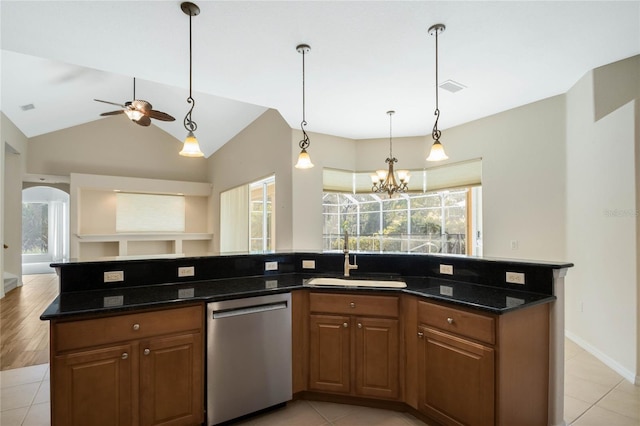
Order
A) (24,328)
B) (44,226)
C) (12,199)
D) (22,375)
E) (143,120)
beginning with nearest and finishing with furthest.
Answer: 1. (22,375)
2. (24,328)
3. (143,120)
4. (12,199)
5. (44,226)

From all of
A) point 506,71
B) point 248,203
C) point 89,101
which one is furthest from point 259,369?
point 89,101

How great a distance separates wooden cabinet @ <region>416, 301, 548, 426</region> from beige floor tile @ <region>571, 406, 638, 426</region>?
1.58 ft

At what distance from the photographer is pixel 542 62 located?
294cm

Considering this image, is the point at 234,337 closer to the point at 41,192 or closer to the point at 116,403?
the point at 116,403

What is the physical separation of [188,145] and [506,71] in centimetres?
307

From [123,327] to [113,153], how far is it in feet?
26.2

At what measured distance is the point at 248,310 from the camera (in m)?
2.12

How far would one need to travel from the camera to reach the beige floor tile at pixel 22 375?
105 inches

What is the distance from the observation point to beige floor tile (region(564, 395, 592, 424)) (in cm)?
219

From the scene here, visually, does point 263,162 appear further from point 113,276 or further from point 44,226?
point 44,226

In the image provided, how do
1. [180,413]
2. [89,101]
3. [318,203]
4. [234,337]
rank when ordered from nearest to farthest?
[180,413] < [234,337] < [318,203] < [89,101]

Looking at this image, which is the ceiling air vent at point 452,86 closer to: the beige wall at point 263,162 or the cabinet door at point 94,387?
the beige wall at point 263,162

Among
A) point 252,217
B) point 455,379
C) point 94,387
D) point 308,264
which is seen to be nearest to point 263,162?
point 252,217

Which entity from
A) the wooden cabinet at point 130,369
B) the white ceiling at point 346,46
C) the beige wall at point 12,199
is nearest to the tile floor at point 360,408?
the wooden cabinet at point 130,369
